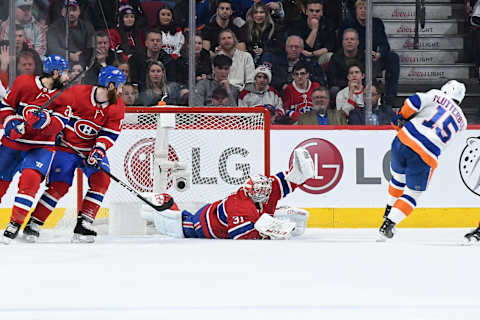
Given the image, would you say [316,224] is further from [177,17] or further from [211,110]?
[177,17]

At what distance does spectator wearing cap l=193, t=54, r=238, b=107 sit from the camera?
6.65m

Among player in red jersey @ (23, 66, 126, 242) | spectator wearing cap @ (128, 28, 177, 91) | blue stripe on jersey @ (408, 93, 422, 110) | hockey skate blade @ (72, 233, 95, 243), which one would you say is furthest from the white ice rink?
spectator wearing cap @ (128, 28, 177, 91)

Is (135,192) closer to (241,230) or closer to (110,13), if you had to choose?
(241,230)

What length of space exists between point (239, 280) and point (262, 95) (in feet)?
13.3

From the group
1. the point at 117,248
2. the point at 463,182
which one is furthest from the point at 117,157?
the point at 463,182

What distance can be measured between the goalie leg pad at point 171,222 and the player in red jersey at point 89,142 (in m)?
0.41

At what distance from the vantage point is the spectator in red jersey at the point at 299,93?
6.87 metres

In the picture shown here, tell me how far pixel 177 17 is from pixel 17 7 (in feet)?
4.05

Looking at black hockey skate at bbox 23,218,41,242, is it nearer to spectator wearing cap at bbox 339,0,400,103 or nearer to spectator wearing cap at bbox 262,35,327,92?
spectator wearing cap at bbox 262,35,327,92

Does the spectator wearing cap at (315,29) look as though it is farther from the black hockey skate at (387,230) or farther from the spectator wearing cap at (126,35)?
the black hockey skate at (387,230)

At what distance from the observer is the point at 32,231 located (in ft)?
16.3

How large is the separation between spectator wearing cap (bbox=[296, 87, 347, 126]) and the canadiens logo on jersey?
6.73 ft

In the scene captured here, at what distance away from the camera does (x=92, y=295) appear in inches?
106

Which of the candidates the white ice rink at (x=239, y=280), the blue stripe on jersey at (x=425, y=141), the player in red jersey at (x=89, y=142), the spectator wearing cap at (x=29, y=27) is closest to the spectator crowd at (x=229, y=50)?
the spectator wearing cap at (x=29, y=27)
